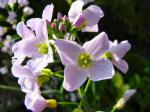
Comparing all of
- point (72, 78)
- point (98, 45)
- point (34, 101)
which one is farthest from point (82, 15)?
point (34, 101)

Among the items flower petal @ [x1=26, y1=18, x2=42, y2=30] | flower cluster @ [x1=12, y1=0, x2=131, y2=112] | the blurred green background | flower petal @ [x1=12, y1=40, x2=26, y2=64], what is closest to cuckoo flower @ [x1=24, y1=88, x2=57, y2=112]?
flower cluster @ [x1=12, y1=0, x2=131, y2=112]

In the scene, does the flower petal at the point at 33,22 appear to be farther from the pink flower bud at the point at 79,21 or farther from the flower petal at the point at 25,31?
the pink flower bud at the point at 79,21

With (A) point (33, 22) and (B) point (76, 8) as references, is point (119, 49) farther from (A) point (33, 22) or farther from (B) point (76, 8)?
(A) point (33, 22)

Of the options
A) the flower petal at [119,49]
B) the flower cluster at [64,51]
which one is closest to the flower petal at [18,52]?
the flower cluster at [64,51]

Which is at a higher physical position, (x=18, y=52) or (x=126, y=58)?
(x=18, y=52)

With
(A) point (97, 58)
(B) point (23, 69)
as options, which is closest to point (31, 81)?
(B) point (23, 69)
